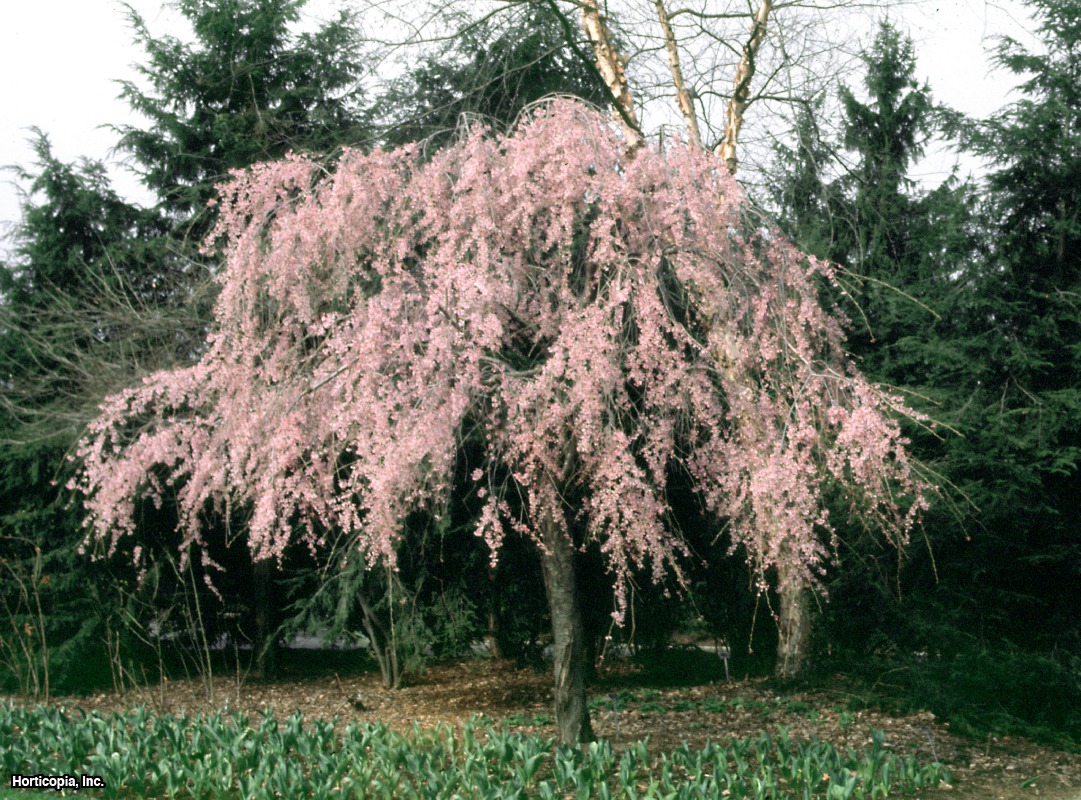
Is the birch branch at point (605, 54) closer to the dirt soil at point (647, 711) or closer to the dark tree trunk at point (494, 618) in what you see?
the dark tree trunk at point (494, 618)

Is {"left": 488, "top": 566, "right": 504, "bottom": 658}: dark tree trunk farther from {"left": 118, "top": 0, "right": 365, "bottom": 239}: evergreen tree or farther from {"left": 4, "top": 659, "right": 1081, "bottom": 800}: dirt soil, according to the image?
{"left": 118, "top": 0, "right": 365, "bottom": 239}: evergreen tree

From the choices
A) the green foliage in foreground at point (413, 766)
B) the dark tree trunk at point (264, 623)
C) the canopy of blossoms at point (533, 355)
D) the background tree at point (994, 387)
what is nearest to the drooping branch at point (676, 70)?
the background tree at point (994, 387)

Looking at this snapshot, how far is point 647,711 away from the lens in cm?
721

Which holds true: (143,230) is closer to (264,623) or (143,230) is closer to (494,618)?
(264,623)

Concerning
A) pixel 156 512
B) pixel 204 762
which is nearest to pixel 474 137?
pixel 204 762

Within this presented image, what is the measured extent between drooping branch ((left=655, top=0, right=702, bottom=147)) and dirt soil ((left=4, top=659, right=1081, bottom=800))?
4461 millimetres

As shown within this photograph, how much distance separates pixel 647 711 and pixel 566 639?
180 cm

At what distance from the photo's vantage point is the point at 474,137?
18.8 feet

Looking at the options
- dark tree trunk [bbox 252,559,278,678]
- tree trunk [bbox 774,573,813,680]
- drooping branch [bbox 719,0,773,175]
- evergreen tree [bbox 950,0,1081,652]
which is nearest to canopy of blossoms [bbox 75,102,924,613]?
drooping branch [bbox 719,0,773,175]

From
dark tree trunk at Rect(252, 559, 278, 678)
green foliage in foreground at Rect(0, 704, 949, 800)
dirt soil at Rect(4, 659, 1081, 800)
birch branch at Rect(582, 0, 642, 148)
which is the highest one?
birch branch at Rect(582, 0, 642, 148)

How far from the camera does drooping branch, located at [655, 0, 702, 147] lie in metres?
7.46

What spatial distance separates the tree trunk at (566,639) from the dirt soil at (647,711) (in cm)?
30

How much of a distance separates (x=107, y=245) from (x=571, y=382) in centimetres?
768

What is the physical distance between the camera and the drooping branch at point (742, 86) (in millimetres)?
7496
